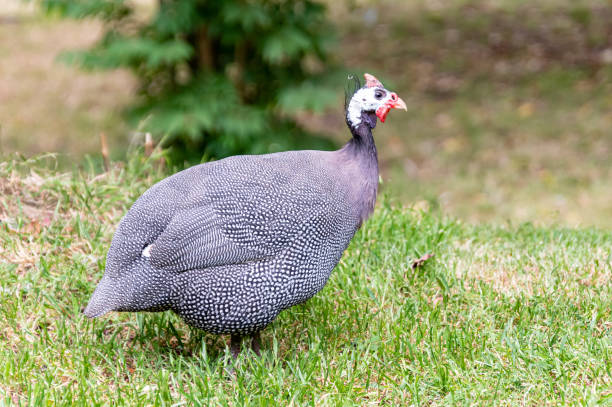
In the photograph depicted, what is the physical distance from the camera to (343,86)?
5.77 metres

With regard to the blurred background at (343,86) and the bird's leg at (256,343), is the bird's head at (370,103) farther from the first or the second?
the blurred background at (343,86)

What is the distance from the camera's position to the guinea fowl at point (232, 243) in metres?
2.80

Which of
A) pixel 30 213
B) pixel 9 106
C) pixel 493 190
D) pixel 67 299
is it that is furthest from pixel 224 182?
pixel 9 106

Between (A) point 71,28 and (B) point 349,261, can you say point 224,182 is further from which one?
(A) point 71,28

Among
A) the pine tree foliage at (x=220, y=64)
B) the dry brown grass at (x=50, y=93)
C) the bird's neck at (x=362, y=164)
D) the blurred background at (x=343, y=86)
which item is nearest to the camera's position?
the bird's neck at (x=362, y=164)

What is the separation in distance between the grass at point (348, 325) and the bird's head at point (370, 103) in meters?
0.90

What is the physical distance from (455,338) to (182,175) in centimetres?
133

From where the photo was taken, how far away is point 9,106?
949 cm

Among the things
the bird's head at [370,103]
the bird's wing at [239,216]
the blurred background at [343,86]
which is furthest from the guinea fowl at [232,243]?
the blurred background at [343,86]

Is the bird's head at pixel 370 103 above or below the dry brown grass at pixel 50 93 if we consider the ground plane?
above

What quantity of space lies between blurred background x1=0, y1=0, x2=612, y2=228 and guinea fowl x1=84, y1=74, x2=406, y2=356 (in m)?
1.61

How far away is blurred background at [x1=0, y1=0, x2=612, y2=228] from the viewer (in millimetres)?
6109

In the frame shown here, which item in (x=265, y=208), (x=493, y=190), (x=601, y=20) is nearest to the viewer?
(x=265, y=208)

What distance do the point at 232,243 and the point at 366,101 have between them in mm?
824
